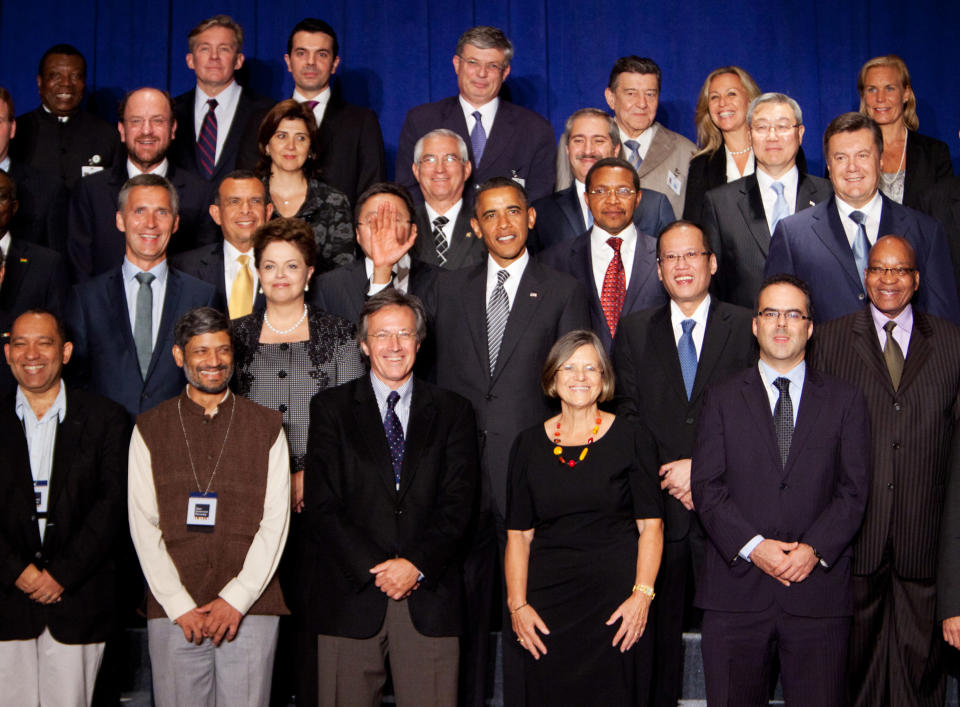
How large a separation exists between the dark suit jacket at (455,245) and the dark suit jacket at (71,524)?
1.43 m

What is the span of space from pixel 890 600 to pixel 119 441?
253cm

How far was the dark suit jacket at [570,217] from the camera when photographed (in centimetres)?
491

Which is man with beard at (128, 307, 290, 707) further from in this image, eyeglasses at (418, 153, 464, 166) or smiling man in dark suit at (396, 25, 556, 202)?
smiling man in dark suit at (396, 25, 556, 202)

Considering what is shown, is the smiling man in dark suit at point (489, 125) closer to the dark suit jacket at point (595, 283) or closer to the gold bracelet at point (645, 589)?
the dark suit jacket at point (595, 283)

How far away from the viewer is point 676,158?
5.43m

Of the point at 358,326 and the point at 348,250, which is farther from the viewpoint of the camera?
the point at 348,250

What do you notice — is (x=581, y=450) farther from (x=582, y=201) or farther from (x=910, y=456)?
(x=582, y=201)

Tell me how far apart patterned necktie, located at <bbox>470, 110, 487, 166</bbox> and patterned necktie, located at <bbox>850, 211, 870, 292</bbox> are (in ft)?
6.18

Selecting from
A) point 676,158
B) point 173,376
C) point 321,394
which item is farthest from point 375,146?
point 321,394

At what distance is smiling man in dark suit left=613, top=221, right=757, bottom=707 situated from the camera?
383cm

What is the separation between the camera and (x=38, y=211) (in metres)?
5.04

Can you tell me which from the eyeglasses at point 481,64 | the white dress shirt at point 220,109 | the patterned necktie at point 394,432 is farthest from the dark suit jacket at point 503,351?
the white dress shirt at point 220,109

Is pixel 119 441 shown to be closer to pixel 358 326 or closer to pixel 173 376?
pixel 173 376

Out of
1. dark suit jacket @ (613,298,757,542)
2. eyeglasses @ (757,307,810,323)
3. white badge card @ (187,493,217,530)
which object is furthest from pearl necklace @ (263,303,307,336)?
eyeglasses @ (757,307,810,323)
